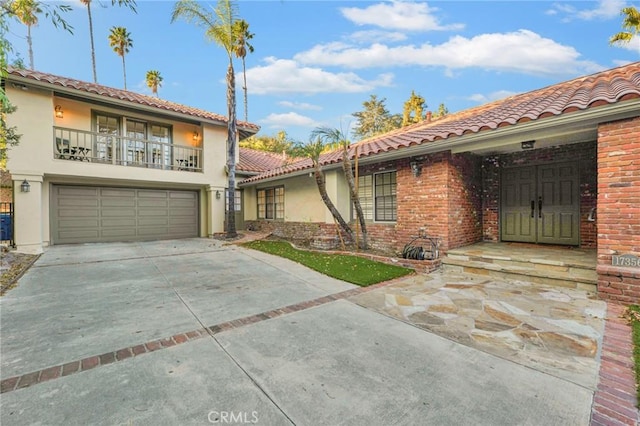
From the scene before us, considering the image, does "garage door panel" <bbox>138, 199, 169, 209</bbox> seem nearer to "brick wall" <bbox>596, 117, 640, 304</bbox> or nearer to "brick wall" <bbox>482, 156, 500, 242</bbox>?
"brick wall" <bbox>482, 156, 500, 242</bbox>

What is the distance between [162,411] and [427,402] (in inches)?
74.2

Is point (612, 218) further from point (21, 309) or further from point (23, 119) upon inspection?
point (23, 119)

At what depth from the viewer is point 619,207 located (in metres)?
4.27

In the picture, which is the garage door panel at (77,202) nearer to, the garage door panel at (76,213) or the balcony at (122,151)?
the garage door panel at (76,213)

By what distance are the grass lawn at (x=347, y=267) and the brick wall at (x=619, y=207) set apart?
308cm

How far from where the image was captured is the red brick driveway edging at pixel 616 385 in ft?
6.23

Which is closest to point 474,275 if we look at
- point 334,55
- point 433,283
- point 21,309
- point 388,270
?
point 433,283

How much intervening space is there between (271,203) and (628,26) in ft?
63.1

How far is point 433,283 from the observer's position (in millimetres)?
5309

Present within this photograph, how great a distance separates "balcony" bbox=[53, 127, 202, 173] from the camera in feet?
32.2

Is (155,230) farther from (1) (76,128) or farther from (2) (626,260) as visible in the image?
(2) (626,260)

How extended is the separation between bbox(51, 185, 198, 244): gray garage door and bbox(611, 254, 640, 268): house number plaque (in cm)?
1323

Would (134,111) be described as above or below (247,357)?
above

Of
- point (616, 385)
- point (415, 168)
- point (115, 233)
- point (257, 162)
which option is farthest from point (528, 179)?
point (115, 233)
